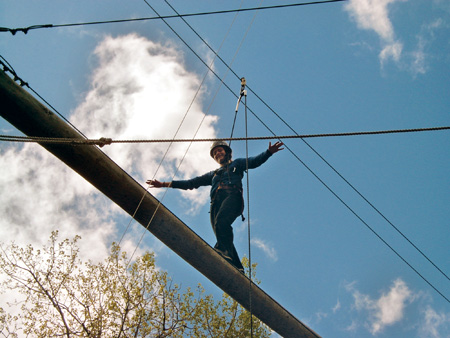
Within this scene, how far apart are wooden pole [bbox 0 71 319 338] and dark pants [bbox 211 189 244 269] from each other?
2.14 ft

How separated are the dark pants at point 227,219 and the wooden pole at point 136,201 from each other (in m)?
0.65

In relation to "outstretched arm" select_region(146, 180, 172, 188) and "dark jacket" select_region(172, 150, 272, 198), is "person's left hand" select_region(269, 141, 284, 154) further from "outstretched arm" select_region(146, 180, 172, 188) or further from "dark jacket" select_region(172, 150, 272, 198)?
"outstretched arm" select_region(146, 180, 172, 188)

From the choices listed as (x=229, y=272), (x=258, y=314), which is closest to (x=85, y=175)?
(x=229, y=272)

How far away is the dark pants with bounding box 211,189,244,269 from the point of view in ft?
18.2

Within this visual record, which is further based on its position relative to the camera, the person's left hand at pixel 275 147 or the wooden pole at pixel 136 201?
the person's left hand at pixel 275 147

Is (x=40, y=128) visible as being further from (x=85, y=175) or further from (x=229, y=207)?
(x=229, y=207)

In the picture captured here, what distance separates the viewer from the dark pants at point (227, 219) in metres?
5.55

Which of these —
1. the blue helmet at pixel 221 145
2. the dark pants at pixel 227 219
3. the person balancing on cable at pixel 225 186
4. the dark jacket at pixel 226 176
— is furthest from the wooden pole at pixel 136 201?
the blue helmet at pixel 221 145

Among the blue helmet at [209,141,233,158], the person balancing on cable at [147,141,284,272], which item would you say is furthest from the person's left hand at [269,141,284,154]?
the blue helmet at [209,141,233,158]

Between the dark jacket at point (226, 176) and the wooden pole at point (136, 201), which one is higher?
the dark jacket at point (226, 176)

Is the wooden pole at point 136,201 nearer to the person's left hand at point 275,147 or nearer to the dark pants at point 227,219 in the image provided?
the dark pants at point 227,219

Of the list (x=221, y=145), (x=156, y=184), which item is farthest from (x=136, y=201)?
(x=221, y=145)

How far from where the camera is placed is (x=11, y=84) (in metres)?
3.42

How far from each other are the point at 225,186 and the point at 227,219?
21.1 inches
